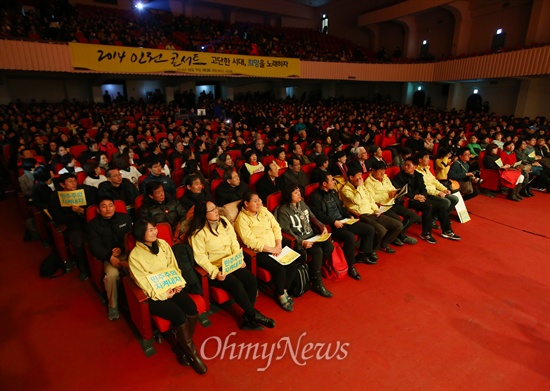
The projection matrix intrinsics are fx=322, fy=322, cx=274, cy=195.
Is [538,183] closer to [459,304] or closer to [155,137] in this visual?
[459,304]

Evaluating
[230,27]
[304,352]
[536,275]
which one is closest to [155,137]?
[304,352]

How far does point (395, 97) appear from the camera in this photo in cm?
1934

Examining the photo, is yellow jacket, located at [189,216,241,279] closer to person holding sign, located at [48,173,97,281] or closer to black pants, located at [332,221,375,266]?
black pants, located at [332,221,375,266]

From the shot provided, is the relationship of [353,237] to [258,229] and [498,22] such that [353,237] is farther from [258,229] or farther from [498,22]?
[498,22]

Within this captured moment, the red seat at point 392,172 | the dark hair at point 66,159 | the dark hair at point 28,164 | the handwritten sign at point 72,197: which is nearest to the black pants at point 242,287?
the handwritten sign at point 72,197

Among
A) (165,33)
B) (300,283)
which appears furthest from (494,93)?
(300,283)

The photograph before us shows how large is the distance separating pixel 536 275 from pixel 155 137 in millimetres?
7787

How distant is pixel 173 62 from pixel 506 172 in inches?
412

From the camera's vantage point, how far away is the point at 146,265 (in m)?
2.48

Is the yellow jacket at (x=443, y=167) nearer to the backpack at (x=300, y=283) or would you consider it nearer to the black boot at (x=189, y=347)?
the backpack at (x=300, y=283)

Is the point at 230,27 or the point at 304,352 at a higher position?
the point at 230,27

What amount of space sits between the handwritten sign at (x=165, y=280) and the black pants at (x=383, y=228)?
233cm

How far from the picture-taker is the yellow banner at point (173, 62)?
10016 millimetres

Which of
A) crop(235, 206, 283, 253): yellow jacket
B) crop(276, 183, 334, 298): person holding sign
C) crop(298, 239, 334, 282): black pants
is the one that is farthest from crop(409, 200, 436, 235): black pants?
crop(235, 206, 283, 253): yellow jacket
